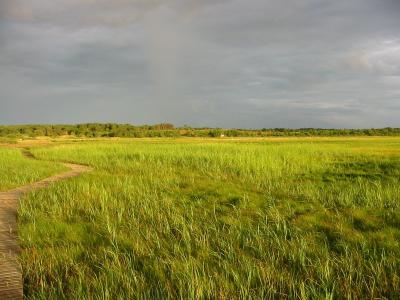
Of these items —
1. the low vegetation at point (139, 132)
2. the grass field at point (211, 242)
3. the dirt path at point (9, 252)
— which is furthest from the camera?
the low vegetation at point (139, 132)

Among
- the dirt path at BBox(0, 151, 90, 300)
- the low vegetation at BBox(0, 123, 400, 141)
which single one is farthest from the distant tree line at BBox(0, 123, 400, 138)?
the dirt path at BBox(0, 151, 90, 300)

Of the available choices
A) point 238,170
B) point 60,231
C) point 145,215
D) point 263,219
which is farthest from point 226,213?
point 238,170

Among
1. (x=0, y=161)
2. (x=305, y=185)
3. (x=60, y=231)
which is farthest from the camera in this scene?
(x=0, y=161)

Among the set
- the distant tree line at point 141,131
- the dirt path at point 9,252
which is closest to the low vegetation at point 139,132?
the distant tree line at point 141,131

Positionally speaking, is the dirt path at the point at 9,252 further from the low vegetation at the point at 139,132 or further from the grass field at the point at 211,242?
the low vegetation at the point at 139,132

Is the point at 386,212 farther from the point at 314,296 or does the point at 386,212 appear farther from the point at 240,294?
the point at 240,294

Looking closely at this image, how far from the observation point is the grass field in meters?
4.69

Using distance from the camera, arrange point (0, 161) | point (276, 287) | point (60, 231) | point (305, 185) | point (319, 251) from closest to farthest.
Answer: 1. point (276, 287)
2. point (319, 251)
3. point (60, 231)
4. point (305, 185)
5. point (0, 161)

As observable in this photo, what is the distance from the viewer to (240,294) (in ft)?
14.2

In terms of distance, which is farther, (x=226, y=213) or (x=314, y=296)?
(x=226, y=213)

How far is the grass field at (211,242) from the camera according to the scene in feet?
15.4

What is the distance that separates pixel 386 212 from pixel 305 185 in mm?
3904

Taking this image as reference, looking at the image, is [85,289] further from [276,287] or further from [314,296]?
[314,296]

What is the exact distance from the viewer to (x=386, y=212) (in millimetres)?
8234
